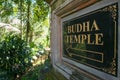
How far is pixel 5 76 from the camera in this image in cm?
827

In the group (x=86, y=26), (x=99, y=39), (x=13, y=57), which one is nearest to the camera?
(x=99, y=39)

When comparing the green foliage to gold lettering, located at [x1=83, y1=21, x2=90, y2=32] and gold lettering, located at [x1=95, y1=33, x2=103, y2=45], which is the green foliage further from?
gold lettering, located at [x1=95, y1=33, x2=103, y2=45]

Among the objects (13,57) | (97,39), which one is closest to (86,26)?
(97,39)

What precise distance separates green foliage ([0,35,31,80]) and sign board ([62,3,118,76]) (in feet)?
19.4

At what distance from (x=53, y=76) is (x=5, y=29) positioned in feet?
40.7

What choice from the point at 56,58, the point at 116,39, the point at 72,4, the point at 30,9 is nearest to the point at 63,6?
the point at 72,4

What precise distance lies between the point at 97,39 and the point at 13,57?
689cm

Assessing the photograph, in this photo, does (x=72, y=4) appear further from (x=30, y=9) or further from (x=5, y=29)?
(x=5, y=29)

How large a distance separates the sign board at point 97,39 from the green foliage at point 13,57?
5901 mm

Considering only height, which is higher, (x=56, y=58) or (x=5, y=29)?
(x=5, y=29)

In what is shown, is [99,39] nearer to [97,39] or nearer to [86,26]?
[97,39]

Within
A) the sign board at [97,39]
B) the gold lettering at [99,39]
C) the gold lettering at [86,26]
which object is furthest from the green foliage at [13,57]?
the gold lettering at [99,39]

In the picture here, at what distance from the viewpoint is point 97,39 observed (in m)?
2.30

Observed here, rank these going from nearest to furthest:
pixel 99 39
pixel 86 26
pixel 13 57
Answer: pixel 99 39
pixel 86 26
pixel 13 57
